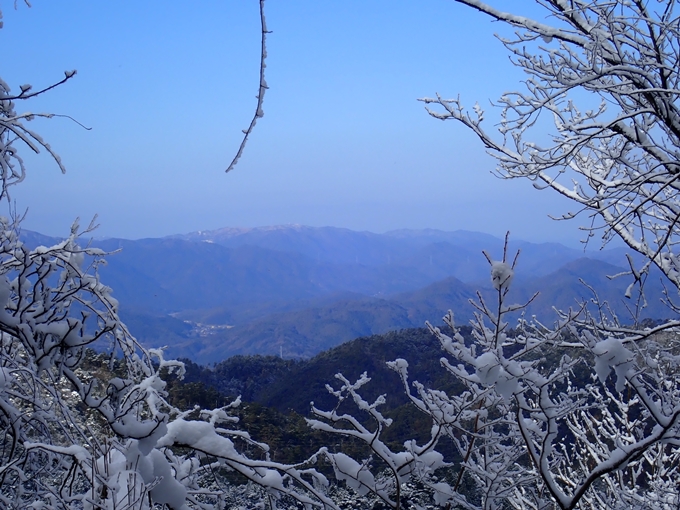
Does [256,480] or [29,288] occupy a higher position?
[29,288]

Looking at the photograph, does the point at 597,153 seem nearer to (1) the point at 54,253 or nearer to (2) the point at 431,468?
(2) the point at 431,468

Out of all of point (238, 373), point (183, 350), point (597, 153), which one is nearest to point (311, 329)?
point (183, 350)

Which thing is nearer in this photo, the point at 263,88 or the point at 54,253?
the point at 263,88

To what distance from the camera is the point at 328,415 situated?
83.5 inches

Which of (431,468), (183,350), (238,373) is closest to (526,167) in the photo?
(431,468)

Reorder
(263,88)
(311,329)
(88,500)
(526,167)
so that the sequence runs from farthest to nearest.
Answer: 1. (311,329)
2. (526,167)
3. (88,500)
4. (263,88)

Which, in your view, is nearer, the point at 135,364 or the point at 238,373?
the point at 135,364

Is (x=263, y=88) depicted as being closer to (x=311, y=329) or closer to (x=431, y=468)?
(x=431, y=468)

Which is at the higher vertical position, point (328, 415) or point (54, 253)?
point (54, 253)

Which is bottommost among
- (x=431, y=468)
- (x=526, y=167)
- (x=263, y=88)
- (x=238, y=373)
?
(x=238, y=373)

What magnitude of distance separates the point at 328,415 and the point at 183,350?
13569 centimetres

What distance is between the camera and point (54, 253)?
200 centimetres

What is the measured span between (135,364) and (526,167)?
278 centimetres

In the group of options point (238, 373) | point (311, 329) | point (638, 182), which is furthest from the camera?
point (311, 329)
